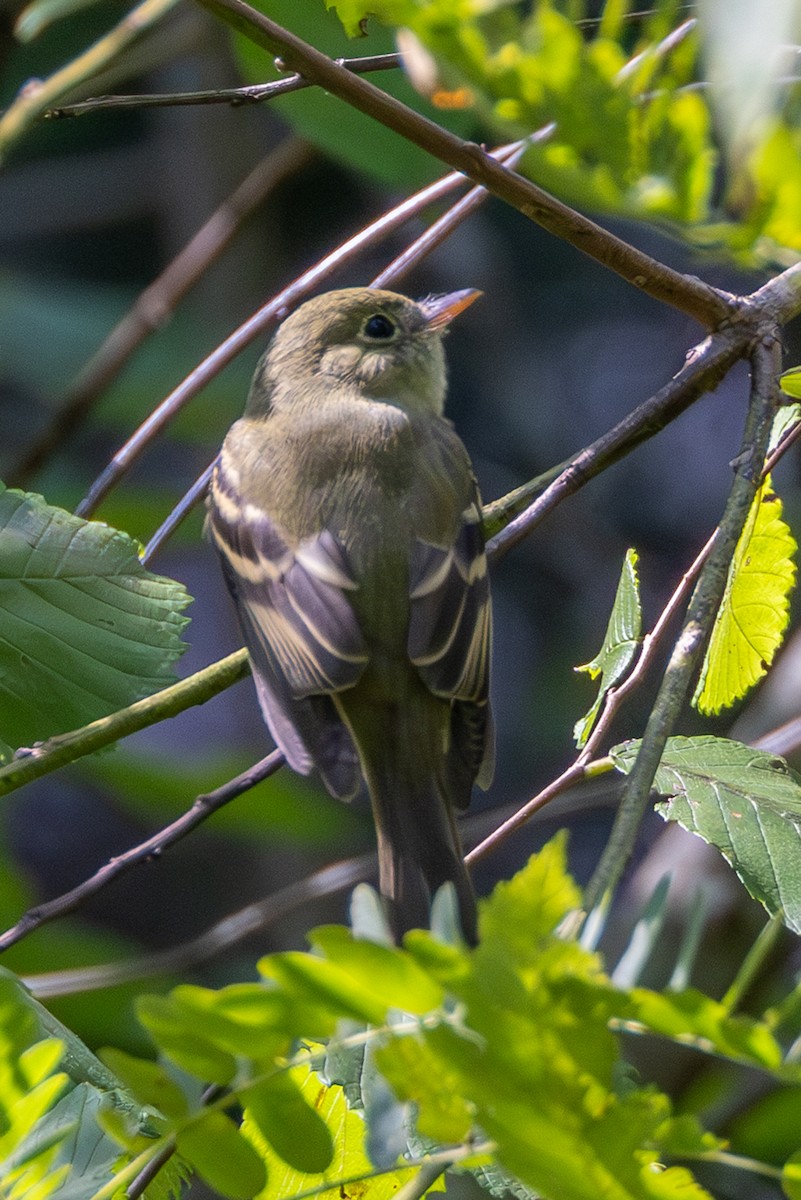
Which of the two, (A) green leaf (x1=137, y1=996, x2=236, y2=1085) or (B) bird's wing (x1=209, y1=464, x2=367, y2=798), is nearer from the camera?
(A) green leaf (x1=137, y1=996, x2=236, y2=1085)

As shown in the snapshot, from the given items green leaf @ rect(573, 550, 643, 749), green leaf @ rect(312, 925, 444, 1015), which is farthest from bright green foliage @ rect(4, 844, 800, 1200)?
green leaf @ rect(573, 550, 643, 749)

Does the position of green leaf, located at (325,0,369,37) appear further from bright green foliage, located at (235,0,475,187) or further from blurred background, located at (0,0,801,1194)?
blurred background, located at (0,0,801,1194)

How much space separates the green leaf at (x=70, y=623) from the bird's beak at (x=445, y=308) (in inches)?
52.3

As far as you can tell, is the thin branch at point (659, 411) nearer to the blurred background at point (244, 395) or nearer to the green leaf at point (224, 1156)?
the green leaf at point (224, 1156)

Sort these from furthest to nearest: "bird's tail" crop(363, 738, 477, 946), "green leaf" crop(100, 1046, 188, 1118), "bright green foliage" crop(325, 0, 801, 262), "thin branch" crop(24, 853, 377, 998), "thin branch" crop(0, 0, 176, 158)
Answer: "thin branch" crop(24, 853, 377, 998)
"bird's tail" crop(363, 738, 477, 946)
"thin branch" crop(0, 0, 176, 158)
"green leaf" crop(100, 1046, 188, 1118)
"bright green foliage" crop(325, 0, 801, 262)

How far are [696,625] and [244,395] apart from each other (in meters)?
3.47

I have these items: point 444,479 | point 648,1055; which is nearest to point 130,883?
point 648,1055

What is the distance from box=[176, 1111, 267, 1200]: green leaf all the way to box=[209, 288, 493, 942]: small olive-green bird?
1.05 metres

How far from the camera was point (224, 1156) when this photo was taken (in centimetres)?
91

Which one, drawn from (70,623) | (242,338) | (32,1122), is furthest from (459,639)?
(32,1122)

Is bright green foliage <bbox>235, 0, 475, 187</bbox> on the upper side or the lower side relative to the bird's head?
upper

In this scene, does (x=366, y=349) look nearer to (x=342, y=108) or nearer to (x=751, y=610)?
(x=342, y=108)

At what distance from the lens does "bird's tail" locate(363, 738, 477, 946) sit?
2092 mm

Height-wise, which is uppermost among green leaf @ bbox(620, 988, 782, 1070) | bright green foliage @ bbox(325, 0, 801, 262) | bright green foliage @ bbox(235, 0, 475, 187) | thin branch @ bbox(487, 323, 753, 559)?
bright green foliage @ bbox(235, 0, 475, 187)
